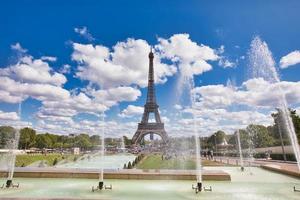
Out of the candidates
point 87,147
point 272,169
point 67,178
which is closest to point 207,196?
point 67,178

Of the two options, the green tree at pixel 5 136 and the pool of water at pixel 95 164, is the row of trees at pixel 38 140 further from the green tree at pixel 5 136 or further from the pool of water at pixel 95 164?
the pool of water at pixel 95 164

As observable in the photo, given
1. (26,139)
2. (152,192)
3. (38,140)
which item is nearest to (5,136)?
(26,139)

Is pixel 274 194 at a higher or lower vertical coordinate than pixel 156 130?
lower

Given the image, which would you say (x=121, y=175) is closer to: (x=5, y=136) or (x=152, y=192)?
(x=152, y=192)

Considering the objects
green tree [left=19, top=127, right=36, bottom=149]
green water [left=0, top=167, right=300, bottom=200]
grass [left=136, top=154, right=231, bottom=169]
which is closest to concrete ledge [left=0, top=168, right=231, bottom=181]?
green water [left=0, top=167, right=300, bottom=200]

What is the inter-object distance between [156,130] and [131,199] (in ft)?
212

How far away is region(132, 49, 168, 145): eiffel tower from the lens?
72500 millimetres

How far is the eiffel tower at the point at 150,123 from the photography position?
72500 mm

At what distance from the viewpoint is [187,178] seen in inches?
495

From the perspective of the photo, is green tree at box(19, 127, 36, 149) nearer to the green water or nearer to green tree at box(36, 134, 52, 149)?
green tree at box(36, 134, 52, 149)

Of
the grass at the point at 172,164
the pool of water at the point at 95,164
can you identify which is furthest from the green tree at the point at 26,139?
the grass at the point at 172,164

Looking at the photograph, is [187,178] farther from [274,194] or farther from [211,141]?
[211,141]

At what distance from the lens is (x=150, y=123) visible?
7394cm

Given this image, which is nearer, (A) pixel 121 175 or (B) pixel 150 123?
(A) pixel 121 175
